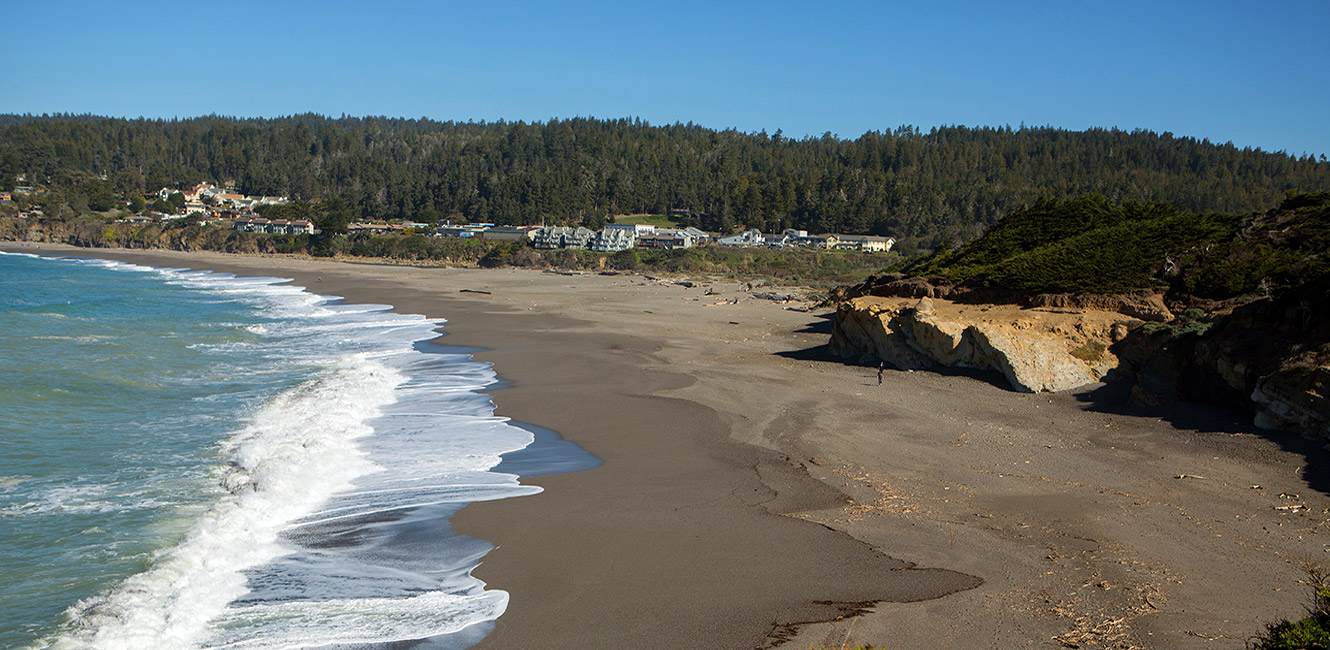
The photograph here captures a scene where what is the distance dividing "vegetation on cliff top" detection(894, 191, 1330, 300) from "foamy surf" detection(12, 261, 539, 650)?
13666mm

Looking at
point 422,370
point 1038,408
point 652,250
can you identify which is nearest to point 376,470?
point 422,370

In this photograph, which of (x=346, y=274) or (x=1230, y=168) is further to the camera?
(x=1230, y=168)

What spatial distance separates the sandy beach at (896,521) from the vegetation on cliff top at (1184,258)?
412 cm

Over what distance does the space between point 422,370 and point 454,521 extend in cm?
1218

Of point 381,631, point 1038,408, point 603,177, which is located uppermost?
point 603,177

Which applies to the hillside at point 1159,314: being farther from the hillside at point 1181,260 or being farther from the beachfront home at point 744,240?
the beachfront home at point 744,240

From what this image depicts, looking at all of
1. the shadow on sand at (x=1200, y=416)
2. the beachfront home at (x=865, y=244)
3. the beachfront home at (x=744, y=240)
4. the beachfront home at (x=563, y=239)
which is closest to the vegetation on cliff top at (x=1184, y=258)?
the shadow on sand at (x=1200, y=416)

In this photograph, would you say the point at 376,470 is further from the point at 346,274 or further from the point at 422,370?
the point at 346,274

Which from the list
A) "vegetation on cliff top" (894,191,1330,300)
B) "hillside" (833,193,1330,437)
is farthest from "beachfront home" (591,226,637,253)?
"vegetation on cliff top" (894,191,1330,300)

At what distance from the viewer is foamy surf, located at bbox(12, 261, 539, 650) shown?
7.32 metres

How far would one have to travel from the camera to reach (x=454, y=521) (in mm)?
10281

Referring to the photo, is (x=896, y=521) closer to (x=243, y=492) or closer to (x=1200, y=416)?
(x=1200, y=416)

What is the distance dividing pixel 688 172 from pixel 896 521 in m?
125

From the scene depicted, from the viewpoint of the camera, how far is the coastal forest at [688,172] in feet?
358
